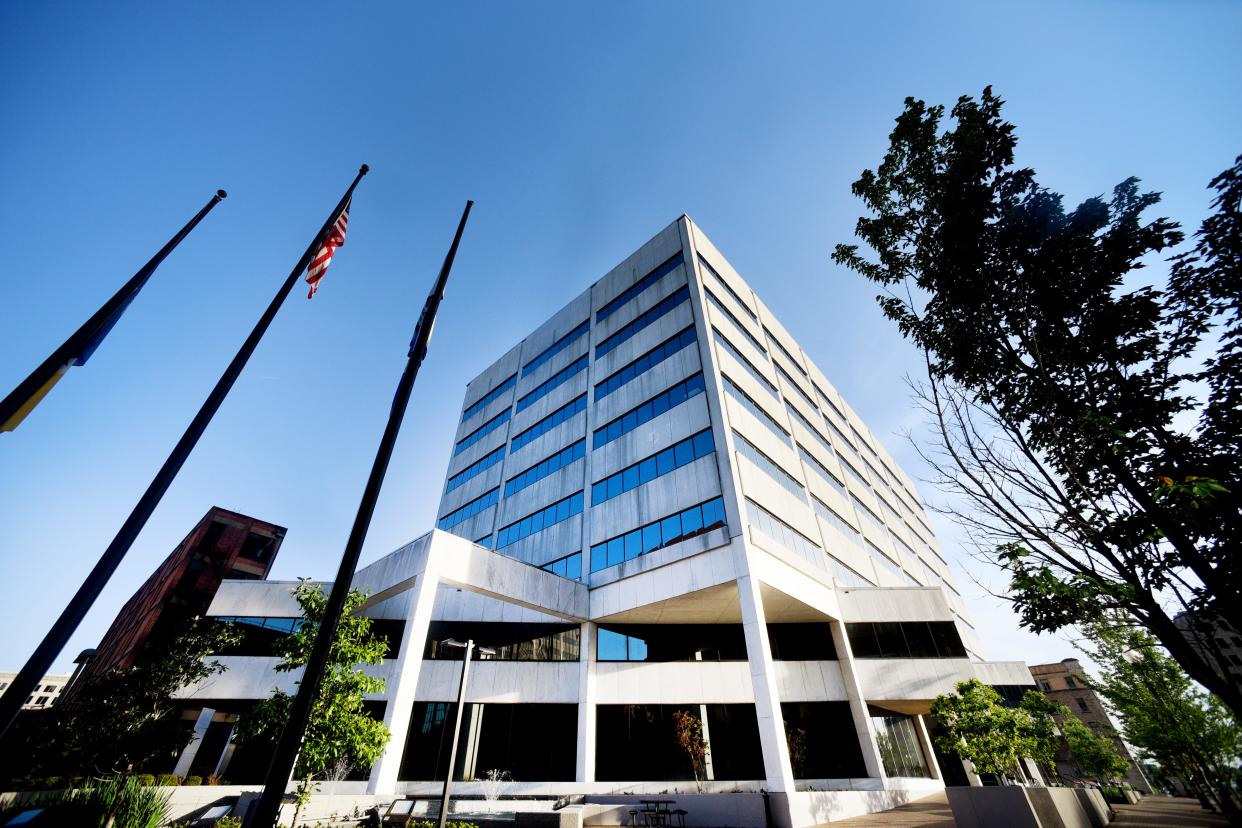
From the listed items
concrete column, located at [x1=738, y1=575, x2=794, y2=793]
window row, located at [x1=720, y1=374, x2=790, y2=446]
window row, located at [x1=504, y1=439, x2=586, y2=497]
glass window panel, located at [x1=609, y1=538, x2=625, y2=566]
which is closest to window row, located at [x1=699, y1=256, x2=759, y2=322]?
window row, located at [x1=720, y1=374, x2=790, y2=446]

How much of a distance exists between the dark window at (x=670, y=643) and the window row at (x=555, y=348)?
20.8 m

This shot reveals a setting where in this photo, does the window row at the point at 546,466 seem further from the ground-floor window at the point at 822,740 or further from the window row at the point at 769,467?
the ground-floor window at the point at 822,740

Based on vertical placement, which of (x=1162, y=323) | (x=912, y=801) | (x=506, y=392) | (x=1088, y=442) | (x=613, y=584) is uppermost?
(x=506, y=392)

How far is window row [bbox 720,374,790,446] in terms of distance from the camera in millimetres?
25277

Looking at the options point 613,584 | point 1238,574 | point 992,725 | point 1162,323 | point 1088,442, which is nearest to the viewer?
point 1238,574

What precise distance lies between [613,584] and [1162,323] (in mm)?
20503

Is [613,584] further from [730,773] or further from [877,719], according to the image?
[877,719]

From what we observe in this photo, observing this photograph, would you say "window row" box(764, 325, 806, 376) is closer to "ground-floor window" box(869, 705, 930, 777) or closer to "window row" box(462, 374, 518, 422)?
"window row" box(462, 374, 518, 422)

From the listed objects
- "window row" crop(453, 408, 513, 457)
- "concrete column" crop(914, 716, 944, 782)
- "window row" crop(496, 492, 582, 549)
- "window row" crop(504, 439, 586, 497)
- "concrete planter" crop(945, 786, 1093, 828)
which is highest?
"window row" crop(453, 408, 513, 457)

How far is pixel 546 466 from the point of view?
31250 millimetres

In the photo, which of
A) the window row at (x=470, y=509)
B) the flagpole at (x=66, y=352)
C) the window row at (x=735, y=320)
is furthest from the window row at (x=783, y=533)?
the flagpole at (x=66, y=352)

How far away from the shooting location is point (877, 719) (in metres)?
23.6

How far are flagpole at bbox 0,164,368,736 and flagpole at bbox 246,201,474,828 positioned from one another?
186 cm

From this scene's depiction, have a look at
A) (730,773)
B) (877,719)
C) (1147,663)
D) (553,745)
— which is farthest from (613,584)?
(1147,663)
